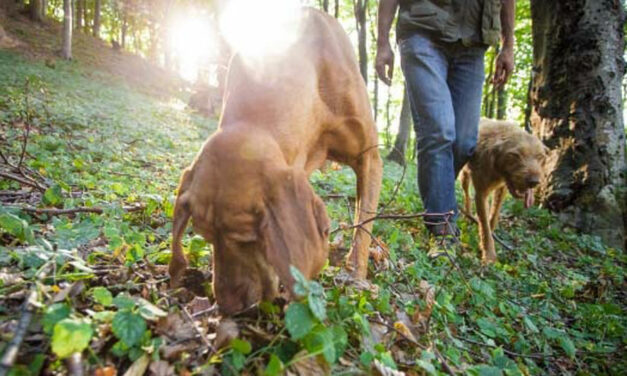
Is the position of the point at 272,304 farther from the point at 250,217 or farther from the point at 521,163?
the point at 521,163

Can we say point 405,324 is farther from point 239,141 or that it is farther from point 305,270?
point 239,141

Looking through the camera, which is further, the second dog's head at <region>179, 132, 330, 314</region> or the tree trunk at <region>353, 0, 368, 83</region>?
the tree trunk at <region>353, 0, 368, 83</region>

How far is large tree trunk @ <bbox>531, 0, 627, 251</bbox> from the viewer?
15.6 feet

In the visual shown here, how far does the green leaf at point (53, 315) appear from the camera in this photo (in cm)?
118

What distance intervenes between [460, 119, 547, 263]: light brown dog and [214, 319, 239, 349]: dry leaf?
122 inches

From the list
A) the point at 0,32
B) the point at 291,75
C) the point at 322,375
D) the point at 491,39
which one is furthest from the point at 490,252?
the point at 0,32

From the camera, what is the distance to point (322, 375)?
1.35 meters

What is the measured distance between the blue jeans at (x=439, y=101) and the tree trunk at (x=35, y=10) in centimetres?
2621

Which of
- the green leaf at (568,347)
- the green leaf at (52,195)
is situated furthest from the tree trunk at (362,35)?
the green leaf at (568,347)

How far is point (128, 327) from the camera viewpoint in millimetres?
1252

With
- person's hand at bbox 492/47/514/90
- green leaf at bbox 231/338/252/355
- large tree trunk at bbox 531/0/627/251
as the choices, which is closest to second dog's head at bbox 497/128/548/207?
person's hand at bbox 492/47/514/90

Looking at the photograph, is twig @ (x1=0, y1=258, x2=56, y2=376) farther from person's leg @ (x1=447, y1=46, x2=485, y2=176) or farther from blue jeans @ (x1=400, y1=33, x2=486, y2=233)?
person's leg @ (x1=447, y1=46, x2=485, y2=176)

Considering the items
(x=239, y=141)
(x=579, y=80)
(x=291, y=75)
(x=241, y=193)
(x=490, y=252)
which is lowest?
(x=490, y=252)

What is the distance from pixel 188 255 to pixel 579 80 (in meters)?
5.19
